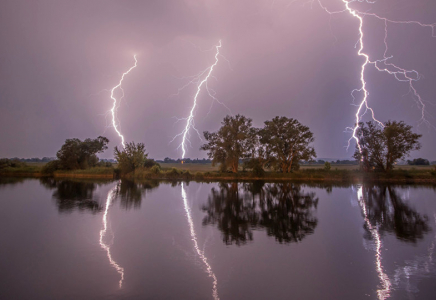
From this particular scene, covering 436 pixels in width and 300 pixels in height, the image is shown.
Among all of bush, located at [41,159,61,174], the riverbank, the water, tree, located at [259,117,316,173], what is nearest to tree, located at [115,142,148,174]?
the riverbank

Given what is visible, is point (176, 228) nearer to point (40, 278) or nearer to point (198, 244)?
point (198, 244)

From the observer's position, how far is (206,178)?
37.8 meters

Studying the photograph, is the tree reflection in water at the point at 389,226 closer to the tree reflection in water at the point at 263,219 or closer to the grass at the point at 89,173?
the tree reflection in water at the point at 263,219

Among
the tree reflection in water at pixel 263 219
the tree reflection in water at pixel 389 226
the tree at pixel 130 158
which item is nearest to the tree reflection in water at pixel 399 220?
the tree reflection in water at pixel 389 226

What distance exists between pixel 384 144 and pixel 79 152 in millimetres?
46697

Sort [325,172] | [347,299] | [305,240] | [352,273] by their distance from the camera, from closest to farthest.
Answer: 1. [347,299]
2. [352,273]
3. [305,240]
4. [325,172]

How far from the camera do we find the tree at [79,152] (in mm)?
42031

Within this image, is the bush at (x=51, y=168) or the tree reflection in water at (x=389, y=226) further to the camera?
the bush at (x=51, y=168)

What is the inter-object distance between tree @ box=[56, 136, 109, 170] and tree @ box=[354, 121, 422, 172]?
139 ft

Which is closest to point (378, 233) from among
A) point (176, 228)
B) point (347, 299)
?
point (347, 299)

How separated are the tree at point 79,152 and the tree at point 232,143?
20518 millimetres

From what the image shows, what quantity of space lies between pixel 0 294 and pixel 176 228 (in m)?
5.46

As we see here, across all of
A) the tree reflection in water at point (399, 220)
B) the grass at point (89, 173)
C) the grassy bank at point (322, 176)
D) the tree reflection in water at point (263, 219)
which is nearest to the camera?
the tree reflection in water at point (263, 219)

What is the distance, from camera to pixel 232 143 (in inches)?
1598
